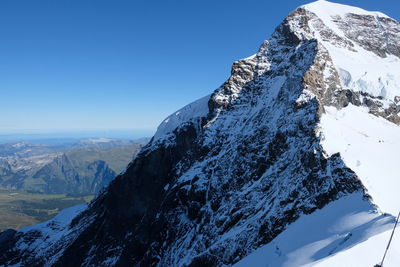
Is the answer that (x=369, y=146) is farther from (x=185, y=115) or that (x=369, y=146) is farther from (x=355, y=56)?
(x=185, y=115)

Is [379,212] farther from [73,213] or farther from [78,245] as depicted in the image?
[73,213]

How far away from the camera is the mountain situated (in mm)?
32188

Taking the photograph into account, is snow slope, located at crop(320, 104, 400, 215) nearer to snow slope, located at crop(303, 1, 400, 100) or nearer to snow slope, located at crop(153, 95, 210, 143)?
snow slope, located at crop(303, 1, 400, 100)

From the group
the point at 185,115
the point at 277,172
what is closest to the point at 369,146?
the point at 277,172

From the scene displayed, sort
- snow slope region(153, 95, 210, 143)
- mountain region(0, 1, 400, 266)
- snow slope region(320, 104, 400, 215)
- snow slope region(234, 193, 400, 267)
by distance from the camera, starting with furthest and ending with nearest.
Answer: snow slope region(153, 95, 210, 143)
snow slope region(320, 104, 400, 215)
mountain region(0, 1, 400, 266)
snow slope region(234, 193, 400, 267)

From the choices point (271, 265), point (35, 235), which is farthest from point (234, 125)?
point (35, 235)

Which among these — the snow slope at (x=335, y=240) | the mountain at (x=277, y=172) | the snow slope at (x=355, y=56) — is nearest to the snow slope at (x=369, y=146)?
the mountain at (x=277, y=172)

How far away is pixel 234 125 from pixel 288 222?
29.5m

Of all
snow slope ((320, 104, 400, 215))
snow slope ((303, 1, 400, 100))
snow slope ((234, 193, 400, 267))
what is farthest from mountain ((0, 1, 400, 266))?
snow slope ((303, 1, 400, 100))

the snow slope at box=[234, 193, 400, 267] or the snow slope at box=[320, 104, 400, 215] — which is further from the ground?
the snow slope at box=[320, 104, 400, 215]

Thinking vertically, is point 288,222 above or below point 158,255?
above

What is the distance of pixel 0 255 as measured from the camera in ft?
305

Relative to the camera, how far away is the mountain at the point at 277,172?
32.2 meters

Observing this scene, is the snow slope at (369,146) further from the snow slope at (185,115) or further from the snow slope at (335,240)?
the snow slope at (185,115)
